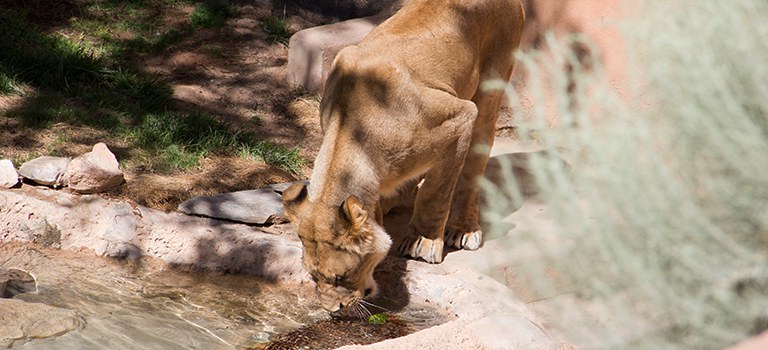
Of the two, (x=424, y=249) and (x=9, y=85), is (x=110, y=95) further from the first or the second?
(x=424, y=249)

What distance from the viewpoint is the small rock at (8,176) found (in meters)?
7.57

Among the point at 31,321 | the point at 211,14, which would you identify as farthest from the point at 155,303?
the point at 211,14

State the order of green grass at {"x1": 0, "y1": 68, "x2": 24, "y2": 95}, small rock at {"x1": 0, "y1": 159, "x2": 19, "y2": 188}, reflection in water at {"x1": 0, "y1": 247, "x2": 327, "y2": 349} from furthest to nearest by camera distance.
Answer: green grass at {"x1": 0, "y1": 68, "x2": 24, "y2": 95} → small rock at {"x1": 0, "y1": 159, "x2": 19, "y2": 188} → reflection in water at {"x1": 0, "y1": 247, "x2": 327, "y2": 349}

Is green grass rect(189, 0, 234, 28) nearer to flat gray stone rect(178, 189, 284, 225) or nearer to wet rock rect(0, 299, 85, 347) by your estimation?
flat gray stone rect(178, 189, 284, 225)

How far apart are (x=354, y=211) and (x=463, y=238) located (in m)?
1.62

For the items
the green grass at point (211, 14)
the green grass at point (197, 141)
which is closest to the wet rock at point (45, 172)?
the green grass at point (197, 141)

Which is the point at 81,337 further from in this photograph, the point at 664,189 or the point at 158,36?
the point at 158,36

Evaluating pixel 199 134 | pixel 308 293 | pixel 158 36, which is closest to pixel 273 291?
pixel 308 293

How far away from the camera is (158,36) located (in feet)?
36.2

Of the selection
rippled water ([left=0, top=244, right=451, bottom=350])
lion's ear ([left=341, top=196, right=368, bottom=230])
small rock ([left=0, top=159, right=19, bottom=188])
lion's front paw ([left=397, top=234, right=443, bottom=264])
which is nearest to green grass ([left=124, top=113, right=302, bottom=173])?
small rock ([left=0, top=159, right=19, bottom=188])

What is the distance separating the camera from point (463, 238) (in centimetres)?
779

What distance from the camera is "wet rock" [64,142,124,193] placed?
7.68 meters

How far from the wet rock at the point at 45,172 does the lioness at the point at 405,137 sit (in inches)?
79.3

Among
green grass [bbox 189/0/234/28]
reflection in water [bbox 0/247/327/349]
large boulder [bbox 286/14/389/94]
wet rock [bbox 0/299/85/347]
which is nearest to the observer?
wet rock [bbox 0/299/85/347]
